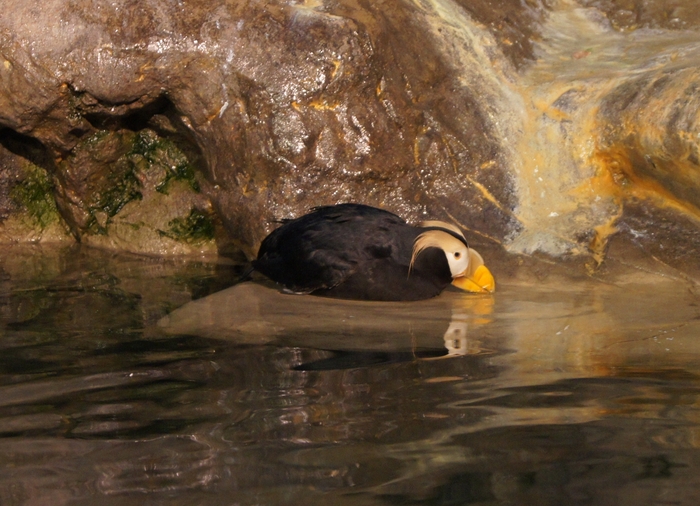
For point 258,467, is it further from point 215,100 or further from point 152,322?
point 215,100

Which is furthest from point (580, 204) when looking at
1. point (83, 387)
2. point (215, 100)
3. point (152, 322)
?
point (83, 387)

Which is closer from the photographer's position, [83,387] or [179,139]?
[83,387]

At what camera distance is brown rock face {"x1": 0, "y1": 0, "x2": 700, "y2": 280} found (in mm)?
5641

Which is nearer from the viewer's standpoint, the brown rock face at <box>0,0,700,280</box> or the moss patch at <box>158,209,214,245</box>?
the brown rock face at <box>0,0,700,280</box>

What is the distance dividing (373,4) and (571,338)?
3195 millimetres

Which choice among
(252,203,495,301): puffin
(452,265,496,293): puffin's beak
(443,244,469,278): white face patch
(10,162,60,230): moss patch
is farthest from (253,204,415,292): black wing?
(10,162,60,230): moss patch

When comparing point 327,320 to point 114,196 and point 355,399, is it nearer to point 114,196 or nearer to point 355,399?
point 355,399

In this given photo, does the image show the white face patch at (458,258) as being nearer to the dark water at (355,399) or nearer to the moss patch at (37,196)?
the dark water at (355,399)

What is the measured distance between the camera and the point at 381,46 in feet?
19.1

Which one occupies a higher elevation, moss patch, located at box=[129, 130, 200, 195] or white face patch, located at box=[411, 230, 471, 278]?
moss patch, located at box=[129, 130, 200, 195]

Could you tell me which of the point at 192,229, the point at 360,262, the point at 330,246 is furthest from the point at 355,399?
the point at 192,229

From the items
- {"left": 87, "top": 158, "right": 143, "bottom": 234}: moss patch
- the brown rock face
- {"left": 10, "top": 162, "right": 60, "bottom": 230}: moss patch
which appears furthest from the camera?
{"left": 10, "top": 162, "right": 60, "bottom": 230}: moss patch

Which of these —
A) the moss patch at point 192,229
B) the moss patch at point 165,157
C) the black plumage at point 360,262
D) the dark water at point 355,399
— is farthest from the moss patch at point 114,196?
the black plumage at point 360,262

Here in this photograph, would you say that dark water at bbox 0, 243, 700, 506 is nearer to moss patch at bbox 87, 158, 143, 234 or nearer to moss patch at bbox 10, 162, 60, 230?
moss patch at bbox 87, 158, 143, 234
